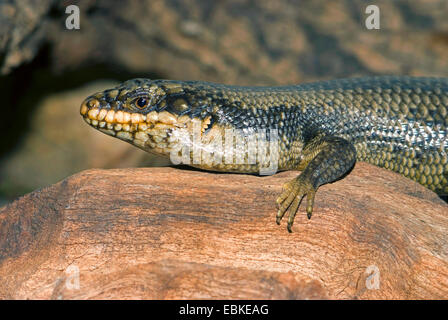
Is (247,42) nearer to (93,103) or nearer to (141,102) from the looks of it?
(141,102)

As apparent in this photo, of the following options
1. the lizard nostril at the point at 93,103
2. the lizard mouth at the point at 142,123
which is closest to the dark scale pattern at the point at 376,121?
the lizard mouth at the point at 142,123

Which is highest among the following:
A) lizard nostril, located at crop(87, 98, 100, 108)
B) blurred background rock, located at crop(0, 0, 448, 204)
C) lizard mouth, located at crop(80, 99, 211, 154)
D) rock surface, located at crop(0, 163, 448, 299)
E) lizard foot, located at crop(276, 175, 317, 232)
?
blurred background rock, located at crop(0, 0, 448, 204)

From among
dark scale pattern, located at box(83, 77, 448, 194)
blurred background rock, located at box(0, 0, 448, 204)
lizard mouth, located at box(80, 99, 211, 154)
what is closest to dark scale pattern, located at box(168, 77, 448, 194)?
dark scale pattern, located at box(83, 77, 448, 194)

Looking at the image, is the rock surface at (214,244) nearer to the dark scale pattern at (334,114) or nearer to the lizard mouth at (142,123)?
the lizard mouth at (142,123)

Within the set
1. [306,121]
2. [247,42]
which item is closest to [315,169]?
[306,121]

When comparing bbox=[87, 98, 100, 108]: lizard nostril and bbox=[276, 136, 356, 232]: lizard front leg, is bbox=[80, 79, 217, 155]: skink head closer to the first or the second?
bbox=[87, 98, 100, 108]: lizard nostril

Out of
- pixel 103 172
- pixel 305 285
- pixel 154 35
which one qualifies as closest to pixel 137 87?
pixel 103 172
